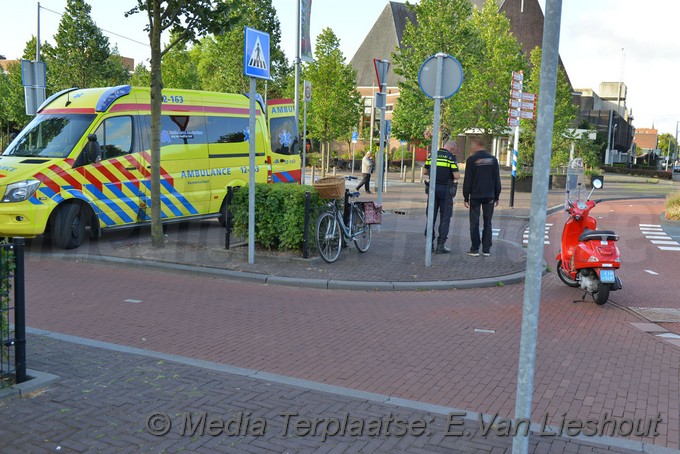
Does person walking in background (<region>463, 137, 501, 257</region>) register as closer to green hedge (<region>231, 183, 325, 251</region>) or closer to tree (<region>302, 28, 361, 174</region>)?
green hedge (<region>231, 183, 325, 251</region>)

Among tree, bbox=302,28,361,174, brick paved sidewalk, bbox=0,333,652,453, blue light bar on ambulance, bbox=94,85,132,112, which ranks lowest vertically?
brick paved sidewalk, bbox=0,333,652,453

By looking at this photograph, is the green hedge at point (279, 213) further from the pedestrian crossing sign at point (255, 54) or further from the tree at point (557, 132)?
the tree at point (557, 132)

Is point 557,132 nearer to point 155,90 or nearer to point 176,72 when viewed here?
point 176,72

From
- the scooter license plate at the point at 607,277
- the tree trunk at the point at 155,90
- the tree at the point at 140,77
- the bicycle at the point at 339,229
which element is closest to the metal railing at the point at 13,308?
the bicycle at the point at 339,229

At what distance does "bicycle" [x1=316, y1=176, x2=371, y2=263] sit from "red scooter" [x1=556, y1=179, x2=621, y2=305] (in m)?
3.31

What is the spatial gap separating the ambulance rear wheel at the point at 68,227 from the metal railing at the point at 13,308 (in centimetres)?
621

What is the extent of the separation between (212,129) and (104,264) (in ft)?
14.7

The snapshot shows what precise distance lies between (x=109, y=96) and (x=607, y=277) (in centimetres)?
878

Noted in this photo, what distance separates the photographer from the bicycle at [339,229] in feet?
31.4

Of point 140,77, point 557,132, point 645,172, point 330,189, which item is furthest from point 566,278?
point 645,172

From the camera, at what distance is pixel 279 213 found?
9.80 metres

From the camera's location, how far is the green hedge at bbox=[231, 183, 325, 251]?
962cm

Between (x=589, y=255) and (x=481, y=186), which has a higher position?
(x=481, y=186)

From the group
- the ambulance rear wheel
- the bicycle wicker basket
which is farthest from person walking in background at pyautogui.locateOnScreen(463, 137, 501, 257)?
the ambulance rear wheel
